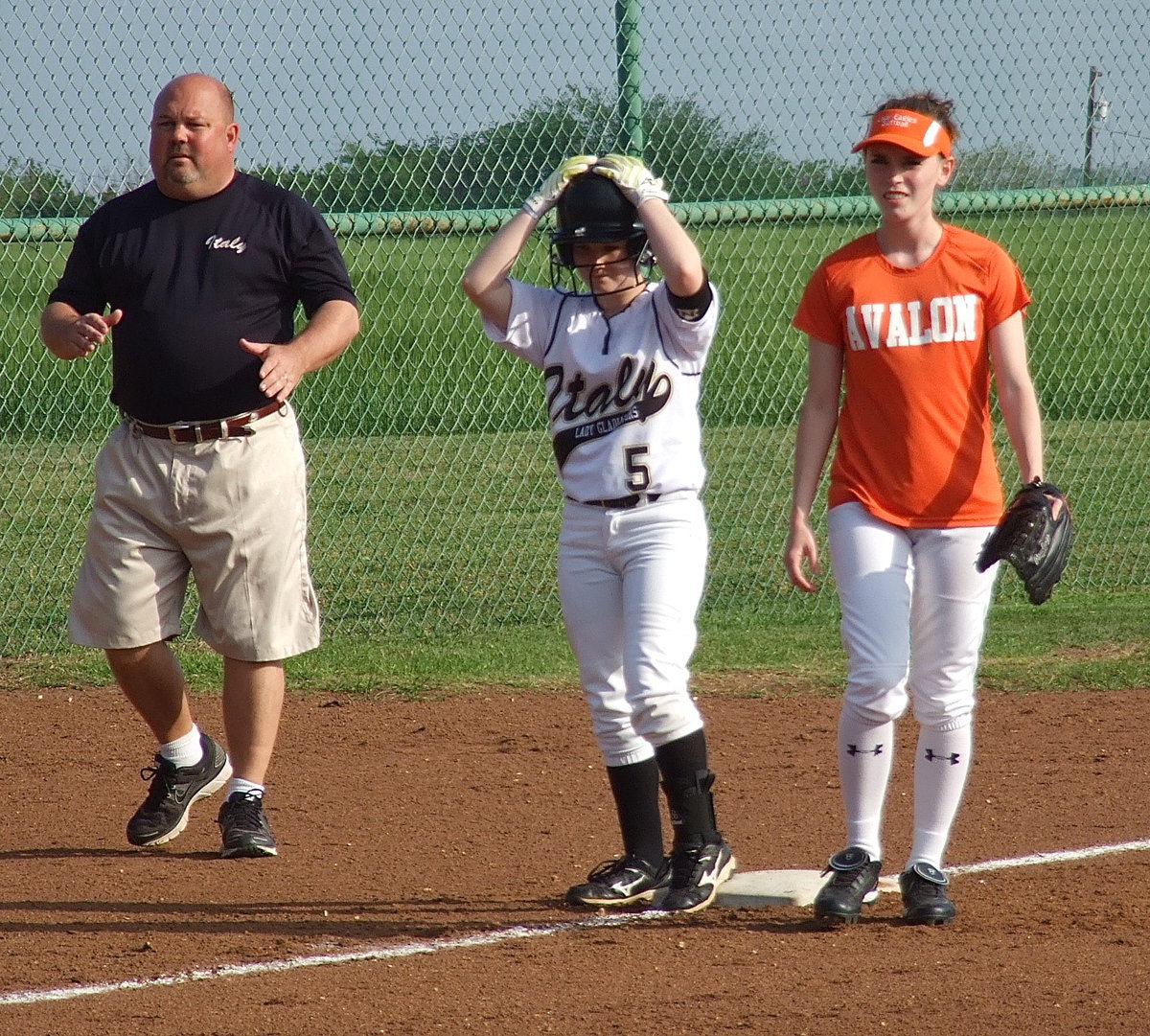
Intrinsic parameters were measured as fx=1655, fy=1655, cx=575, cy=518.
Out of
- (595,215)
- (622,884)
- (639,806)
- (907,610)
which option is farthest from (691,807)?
(595,215)

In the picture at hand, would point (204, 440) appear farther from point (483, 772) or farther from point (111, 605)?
point (483, 772)

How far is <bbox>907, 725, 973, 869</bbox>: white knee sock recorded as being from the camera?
3.95m

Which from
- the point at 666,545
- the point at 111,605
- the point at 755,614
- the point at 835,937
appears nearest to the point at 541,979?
the point at 835,937

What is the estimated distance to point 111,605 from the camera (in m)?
4.67

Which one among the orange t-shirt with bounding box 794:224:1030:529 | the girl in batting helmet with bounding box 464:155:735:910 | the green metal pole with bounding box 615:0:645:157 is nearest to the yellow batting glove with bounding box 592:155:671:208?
the girl in batting helmet with bounding box 464:155:735:910

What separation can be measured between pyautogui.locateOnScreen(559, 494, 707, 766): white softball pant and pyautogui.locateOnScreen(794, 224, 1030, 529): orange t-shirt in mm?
440

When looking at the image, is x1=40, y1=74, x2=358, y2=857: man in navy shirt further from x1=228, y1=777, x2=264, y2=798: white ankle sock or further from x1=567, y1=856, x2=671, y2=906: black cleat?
x1=567, y1=856, x2=671, y2=906: black cleat

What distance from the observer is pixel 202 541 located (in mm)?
4676

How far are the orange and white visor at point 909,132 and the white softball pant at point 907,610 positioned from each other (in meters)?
0.86

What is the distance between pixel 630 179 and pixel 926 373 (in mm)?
840

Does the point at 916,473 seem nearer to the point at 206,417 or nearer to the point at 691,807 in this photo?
the point at 691,807

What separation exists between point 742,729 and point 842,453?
2.41 metres

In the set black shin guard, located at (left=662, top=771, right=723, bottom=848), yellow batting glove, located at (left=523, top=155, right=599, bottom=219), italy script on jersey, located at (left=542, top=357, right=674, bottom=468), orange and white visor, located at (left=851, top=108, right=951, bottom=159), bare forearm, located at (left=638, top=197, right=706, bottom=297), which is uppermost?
orange and white visor, located at (left=851, top=108, right=951, bottom=159)

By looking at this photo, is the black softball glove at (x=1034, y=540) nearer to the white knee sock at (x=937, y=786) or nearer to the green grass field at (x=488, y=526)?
the white knee sock at (x=937, y=786)
